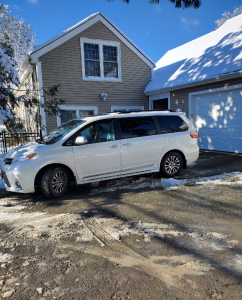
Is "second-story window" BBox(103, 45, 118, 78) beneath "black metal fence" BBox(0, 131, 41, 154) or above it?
above

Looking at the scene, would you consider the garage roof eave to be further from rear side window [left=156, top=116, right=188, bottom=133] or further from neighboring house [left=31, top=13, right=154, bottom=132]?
rear side window [left=156, top=116, right=188, bottom=133]

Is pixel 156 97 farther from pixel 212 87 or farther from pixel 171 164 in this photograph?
pixel 171 164

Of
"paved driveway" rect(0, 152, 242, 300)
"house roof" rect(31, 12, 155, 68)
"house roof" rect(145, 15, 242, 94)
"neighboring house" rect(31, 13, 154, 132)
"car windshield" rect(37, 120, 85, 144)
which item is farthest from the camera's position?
"neighboring house" rect(31, 13, 154, 132)

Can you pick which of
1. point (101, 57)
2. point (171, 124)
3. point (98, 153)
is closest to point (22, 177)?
point (98, 153)

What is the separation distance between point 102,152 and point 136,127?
1174 millimetres

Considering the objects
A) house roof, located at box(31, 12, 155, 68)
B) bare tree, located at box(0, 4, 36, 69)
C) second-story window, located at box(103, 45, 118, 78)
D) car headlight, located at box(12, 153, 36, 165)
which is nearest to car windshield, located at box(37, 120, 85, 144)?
car headlight, located at box(12, 153, 36, 165)

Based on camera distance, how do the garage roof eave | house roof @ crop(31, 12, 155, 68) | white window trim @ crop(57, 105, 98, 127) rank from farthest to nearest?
white window trim @ crop(57, 105, 98, 127) → house roof @ crop(31, 12, 155, 68) → the garage roof eave

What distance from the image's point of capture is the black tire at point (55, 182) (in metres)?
4.86

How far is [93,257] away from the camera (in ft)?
9.01

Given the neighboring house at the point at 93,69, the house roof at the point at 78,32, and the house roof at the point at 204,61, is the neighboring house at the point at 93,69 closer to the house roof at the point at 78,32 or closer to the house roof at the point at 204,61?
the house roof at the point at 78,32

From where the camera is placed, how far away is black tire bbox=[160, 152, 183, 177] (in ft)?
20.2

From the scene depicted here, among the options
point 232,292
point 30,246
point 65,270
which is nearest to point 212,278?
point 232,292

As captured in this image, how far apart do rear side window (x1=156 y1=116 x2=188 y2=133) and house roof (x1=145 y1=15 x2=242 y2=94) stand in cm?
439

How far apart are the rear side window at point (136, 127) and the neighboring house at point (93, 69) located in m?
6.60
